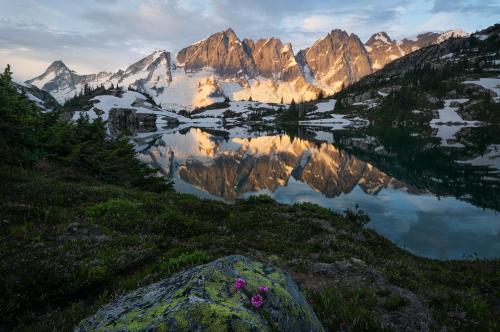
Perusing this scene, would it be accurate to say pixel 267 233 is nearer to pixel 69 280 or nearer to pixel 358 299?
pixel 358 299

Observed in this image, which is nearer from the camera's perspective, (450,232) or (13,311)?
(13,311)

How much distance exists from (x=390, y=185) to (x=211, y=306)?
45.9 meters

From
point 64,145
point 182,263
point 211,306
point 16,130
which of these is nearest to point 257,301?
point 211,306

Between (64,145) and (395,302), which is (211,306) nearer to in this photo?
(395,302)

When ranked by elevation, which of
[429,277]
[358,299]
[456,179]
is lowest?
[456,179]

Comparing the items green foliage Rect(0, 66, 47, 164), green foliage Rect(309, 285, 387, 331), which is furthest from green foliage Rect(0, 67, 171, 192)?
green foliage Rect(309, 285, 387, 331)

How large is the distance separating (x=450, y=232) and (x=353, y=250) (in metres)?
16.8

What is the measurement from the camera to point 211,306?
4617 millimetres

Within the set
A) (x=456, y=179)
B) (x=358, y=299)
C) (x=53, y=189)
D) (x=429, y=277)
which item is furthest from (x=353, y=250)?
(x=456, y=179)

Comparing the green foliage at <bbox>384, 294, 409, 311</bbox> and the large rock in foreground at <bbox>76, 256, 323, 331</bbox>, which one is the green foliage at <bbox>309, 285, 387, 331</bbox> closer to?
the green foliage at <bbox>384, 294, 409, 311</bbox>

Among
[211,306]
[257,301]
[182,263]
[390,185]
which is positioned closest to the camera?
[211,306]

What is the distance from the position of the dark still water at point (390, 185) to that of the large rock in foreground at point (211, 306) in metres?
21.0

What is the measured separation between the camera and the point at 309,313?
5.62m

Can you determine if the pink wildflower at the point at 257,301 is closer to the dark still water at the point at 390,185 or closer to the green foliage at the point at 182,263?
the green foliage at the point at 182,263
